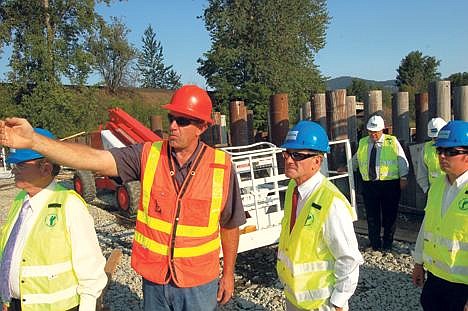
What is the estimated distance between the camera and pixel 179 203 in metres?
2.68

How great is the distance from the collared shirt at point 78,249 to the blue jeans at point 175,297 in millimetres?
351

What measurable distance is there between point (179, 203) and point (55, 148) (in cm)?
79

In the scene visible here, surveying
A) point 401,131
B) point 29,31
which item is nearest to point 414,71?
point 29,31

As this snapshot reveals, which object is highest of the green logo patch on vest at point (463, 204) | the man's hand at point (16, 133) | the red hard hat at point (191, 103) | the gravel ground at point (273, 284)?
the red hard hat at point (191, 103)

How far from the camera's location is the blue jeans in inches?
106

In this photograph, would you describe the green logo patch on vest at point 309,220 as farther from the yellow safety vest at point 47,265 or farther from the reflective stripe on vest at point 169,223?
the yellow safety vest at point 47,265

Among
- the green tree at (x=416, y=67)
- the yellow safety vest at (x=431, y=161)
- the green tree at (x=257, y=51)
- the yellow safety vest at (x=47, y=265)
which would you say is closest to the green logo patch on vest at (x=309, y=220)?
the yellow safety vest at (x=47, y=265)

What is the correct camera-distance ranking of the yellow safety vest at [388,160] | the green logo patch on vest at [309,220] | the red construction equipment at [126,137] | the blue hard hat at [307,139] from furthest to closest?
the red construction equipment at [126,137], the yellow safety vest at [388,160], the blue hard hat at [307,139], the green logo patch on vest at [309,220]

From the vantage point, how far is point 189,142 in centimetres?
278

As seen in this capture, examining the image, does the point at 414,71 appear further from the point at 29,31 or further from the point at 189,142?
the point at 189,142

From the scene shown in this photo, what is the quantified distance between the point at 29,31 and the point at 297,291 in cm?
2549

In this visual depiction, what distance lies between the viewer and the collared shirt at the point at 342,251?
8.36ft

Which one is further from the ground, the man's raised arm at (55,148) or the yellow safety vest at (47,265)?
the man's raised arm at (55,148)

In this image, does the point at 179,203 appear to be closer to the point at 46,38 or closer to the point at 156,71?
the point at 46,38
